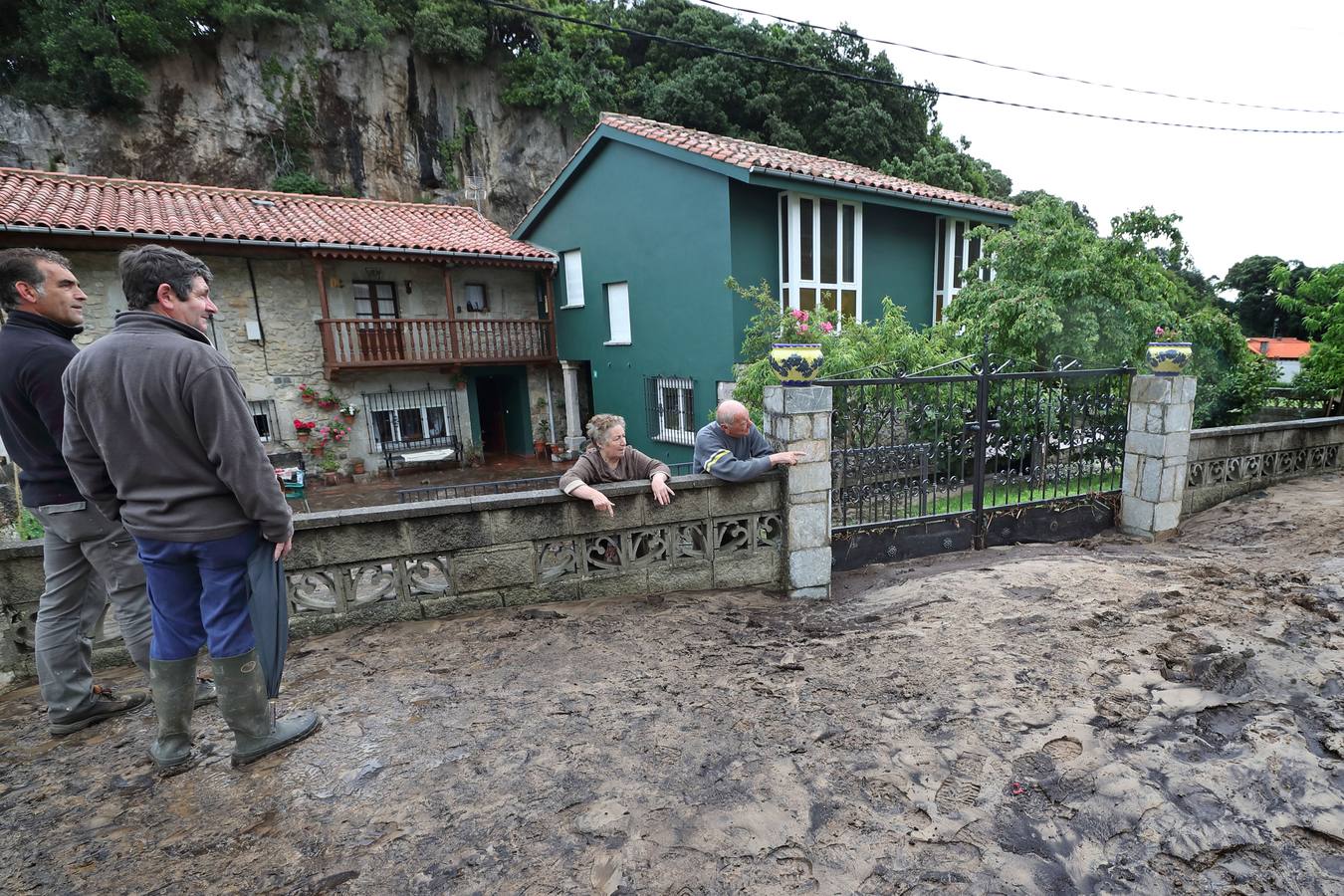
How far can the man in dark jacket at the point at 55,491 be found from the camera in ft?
7.77

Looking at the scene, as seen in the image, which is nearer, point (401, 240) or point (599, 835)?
point (599, 835)

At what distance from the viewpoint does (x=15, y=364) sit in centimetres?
234

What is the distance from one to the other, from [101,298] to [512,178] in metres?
14.2

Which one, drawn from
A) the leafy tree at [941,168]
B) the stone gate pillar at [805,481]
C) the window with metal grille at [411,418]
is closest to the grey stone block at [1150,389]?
the stone gate pillar at [805,481]

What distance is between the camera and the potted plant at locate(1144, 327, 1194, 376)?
553 cm

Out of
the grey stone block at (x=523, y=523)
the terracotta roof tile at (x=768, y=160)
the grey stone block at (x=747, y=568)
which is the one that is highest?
the terracotta roof tile at (x=768, y=160)

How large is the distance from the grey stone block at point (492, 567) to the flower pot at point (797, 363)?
2.16 m

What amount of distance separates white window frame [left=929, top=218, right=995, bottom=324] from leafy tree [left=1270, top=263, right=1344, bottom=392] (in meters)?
4.61

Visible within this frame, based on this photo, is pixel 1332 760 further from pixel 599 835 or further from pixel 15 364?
pixel 15 364

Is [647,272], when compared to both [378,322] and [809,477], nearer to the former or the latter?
[378,322]

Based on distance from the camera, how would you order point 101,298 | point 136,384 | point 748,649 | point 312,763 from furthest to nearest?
1. point 101,298
2. point 748,649
3. point 312,763
4. point 136,384

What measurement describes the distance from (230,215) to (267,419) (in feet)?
14.0

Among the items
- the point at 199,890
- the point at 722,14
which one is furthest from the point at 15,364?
the point at 722,14

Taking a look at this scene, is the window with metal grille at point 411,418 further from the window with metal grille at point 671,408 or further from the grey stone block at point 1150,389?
the grey stone block at point 1150,389
